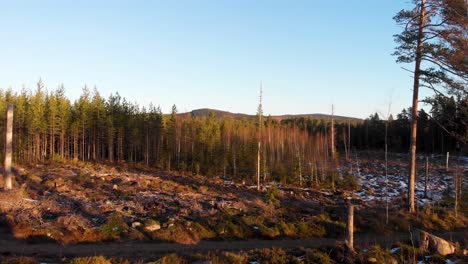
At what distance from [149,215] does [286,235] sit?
20.8 feet

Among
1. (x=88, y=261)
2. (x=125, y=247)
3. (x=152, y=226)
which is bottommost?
(x=125, y=247)

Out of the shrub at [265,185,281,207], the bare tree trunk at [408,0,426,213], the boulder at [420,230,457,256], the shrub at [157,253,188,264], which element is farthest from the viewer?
the shrub at [265,185,281,207]

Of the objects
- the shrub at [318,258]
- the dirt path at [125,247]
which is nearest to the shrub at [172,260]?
the dirt path at [125,247]

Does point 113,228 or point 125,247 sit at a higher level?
point 113,228

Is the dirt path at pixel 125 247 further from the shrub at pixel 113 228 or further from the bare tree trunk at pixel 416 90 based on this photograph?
the bare tree trunk at pixel 416 90

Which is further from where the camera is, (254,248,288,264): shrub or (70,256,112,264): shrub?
(254,248,288,264): shrub

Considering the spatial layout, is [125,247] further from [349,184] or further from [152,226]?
[349,184]

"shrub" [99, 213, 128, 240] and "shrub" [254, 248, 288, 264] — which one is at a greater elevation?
"shrub" [254, 248, 288, 264]

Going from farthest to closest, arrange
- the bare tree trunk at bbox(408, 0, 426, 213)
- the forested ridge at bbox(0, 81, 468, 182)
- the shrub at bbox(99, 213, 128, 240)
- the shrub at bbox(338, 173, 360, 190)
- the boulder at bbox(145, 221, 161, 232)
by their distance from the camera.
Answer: the forested ridge at bbox(0, 81, 468, 182) < the shrub at bbox(338, 173, 360, 190) < the bare tree trunk at bbox(408, 0, 426, 213) < the boulder at bbox(145, 221, 161, 232) < the shrub at bbox(99, 213, 128, 240)

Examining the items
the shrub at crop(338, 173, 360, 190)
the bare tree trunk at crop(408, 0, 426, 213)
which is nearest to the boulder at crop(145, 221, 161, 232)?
the bare tree trunk at crop(408, 0, 426, 213)

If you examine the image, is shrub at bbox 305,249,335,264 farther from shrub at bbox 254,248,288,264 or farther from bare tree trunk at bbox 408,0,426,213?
bare tree trunk at bbox 408,0,426,213

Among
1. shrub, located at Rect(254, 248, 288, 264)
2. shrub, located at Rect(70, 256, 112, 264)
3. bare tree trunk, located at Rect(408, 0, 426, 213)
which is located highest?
bare tree trunk, located at Rect(408, 0, 426, 213)

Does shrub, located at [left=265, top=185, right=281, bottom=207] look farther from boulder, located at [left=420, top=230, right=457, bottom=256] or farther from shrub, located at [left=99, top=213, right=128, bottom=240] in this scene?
boulder, located at [left=420, top=230, right=457, bottom=256]

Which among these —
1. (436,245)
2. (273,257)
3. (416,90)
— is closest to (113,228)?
(273,257)
